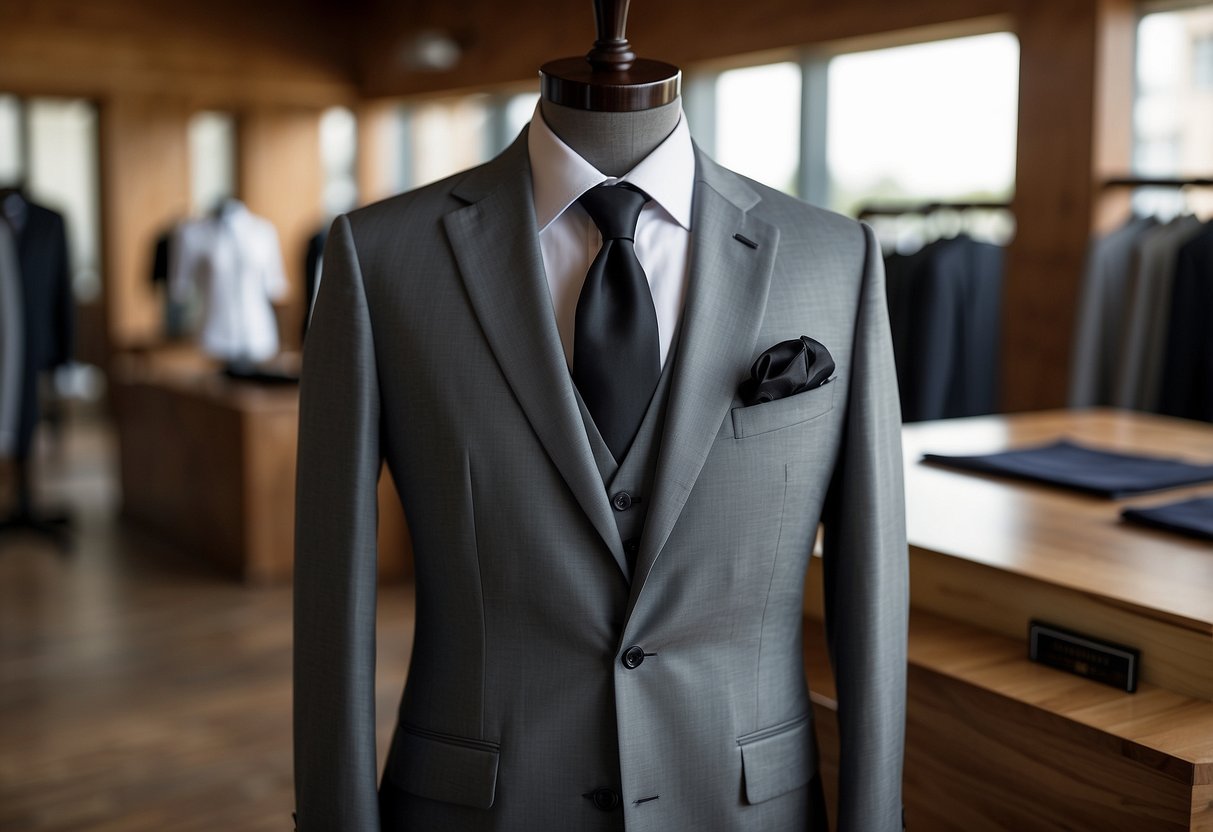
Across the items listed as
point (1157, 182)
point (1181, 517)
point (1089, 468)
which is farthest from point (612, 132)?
point (1157, 182)

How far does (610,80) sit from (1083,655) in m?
1.03

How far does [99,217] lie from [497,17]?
3.21 metres

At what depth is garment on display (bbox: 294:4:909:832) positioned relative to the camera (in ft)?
3.74

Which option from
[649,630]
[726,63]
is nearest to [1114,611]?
[649,630]

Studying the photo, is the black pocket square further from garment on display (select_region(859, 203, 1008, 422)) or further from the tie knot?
garment on display (select_region(859, 203, 1008, 422))

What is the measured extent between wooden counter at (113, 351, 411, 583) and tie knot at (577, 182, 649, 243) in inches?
149

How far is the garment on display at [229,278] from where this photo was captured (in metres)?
6.67

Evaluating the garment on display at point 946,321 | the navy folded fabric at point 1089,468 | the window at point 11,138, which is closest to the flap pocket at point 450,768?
the navy folded fabric at point 1089,468

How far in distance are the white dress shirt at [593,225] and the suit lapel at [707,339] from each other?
28mm

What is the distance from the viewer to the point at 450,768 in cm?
117

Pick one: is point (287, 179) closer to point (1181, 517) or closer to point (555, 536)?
point (1181, 517)

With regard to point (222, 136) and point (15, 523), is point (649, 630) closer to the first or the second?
point (15, 523)

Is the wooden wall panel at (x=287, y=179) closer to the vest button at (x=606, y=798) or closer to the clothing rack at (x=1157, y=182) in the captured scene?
the clothing rack at (x=1157, y=182)

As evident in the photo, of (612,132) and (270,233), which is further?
(270,233)
